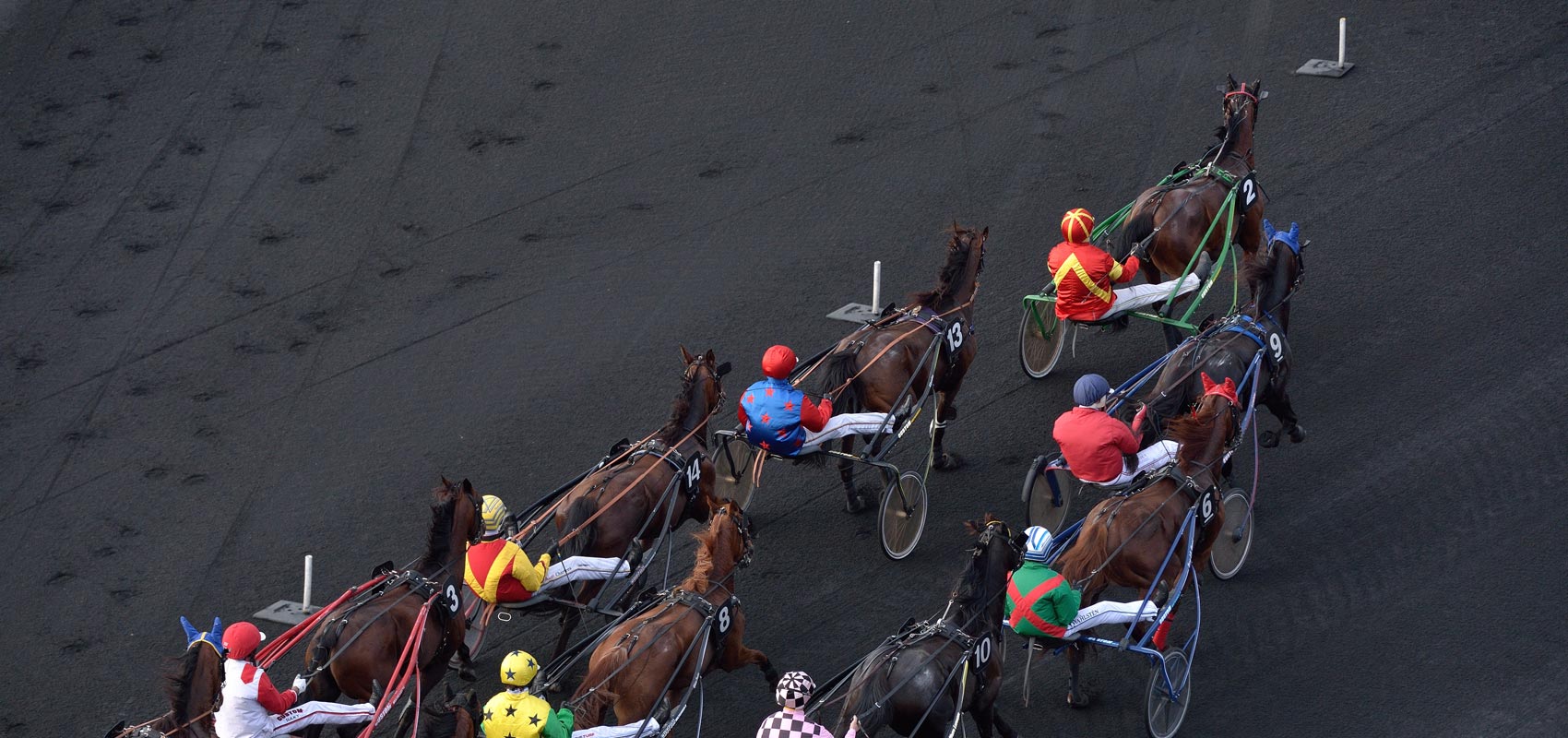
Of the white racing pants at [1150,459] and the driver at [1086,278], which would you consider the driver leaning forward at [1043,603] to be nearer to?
the white racing pants at [1150,459]

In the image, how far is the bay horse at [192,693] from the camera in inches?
248

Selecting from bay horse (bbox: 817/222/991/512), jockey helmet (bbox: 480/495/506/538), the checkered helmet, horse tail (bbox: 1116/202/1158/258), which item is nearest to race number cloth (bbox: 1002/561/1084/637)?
the checkered helmet

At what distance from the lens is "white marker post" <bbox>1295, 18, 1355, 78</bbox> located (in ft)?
44.1

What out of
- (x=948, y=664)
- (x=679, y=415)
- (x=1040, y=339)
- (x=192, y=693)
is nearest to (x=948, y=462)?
(x=1040, y=339)

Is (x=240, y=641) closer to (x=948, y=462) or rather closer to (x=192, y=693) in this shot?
(x=192, y=693)

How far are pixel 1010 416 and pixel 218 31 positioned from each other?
8.05 meters

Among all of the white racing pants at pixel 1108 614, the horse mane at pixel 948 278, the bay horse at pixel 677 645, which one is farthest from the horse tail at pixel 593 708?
the horse mane at pixel 948 278

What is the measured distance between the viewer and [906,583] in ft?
29.0

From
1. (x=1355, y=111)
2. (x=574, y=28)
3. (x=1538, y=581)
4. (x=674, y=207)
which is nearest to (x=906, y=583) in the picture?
(x=1538, y=581)

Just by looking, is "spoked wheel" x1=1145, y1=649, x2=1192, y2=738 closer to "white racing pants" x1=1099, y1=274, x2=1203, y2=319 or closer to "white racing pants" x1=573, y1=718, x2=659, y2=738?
"white racing pants" x1=573, y1=718, x2=659, y2=738

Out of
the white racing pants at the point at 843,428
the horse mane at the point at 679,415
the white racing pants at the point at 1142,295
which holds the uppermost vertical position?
the horse mane at the point at 679,415

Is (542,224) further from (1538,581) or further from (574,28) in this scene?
(1538,581)

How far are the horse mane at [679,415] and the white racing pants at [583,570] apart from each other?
730 mm

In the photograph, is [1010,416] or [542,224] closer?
[1010,416]
